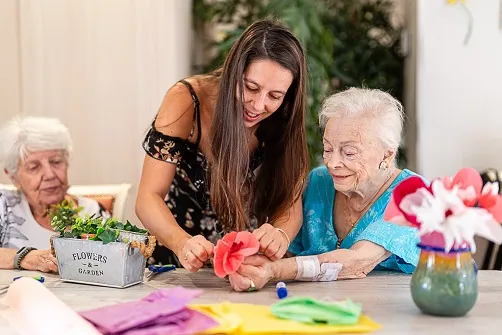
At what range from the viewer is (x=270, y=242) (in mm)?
2115

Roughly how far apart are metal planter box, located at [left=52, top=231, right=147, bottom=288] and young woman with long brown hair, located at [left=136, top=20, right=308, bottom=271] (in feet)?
0.43

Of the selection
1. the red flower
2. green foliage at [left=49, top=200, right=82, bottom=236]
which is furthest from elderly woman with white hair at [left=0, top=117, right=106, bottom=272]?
the red flower

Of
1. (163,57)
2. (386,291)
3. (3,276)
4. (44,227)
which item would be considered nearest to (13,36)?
(163,57)

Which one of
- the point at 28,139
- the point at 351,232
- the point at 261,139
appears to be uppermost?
the point at 261,139

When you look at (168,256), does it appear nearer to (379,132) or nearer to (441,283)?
(379,132)

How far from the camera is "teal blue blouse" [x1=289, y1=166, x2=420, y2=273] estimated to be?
2.21m

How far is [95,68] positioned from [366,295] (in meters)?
2.46

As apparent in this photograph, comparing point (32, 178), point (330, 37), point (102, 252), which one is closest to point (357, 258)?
point (102, 252)

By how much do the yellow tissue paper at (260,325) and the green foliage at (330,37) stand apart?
2423mm

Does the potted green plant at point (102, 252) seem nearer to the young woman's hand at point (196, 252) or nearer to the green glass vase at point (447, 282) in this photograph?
the young woman's hand at point (196, 252)

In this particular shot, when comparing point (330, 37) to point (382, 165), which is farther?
point (330, 37)

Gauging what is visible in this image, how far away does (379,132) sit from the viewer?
2283mm

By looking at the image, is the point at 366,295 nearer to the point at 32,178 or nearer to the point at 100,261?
the point at 100,261

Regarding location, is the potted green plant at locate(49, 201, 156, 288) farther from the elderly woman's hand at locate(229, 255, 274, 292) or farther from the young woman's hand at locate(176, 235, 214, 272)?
the elderly woman's hand at locate(229, 255, 274, 292)
